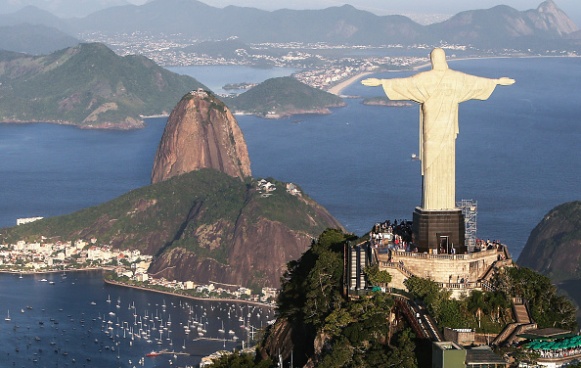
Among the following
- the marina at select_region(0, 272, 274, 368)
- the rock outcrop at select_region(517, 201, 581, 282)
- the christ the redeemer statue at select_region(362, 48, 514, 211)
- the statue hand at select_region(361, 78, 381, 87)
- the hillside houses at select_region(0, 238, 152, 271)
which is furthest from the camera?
the hillside houses at select_region(0, 238, 152, 271)

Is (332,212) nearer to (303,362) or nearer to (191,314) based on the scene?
(191,314)

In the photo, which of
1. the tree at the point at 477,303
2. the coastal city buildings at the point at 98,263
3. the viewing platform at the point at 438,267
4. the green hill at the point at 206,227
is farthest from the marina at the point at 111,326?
the tree at the point at 477,303

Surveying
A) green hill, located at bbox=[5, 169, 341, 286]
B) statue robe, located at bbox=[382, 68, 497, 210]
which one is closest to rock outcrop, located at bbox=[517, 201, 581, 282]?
green hill, located at bbox=[5, 169, 341, 286]

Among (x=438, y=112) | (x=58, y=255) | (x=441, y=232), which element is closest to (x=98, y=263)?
(x=58, y=255)

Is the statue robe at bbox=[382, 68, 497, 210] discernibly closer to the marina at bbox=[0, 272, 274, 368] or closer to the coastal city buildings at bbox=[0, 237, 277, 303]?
Answer: the marina at bbox=[0, 272, 274, 368]

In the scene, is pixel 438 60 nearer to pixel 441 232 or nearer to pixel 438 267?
pixel 441 232

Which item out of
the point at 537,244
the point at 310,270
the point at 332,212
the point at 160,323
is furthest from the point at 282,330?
the point at 332,212

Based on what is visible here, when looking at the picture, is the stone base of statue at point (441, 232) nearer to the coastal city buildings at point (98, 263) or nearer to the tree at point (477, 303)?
the tree at point (477, 303)
